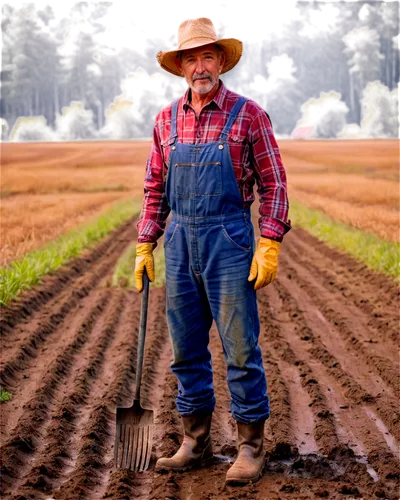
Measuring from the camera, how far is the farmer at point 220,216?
4.30 m

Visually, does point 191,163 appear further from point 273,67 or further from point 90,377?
point 273,67

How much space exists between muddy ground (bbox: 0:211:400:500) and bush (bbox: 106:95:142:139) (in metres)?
13.2

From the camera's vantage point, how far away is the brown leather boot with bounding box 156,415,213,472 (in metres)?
4.62

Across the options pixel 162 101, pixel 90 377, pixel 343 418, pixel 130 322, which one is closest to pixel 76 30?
pixel 162 101

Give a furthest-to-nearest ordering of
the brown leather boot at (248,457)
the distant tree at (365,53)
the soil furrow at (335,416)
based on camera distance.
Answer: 1. the distant tree at (365,53)
2. the soil furrow at (335,416)
3. the brown leather boot at (248,457)

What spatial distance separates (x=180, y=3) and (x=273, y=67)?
19.9 feet

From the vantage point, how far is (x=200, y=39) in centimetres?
429

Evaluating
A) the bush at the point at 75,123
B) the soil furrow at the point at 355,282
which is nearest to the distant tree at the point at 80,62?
the bush at the point at 75,123

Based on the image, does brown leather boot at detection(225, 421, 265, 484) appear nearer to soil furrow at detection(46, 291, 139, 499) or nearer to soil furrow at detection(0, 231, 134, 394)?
soil furrow at detection(46, 291, 139, 499)

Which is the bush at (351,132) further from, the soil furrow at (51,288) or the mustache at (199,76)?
the mustache at (199,76)

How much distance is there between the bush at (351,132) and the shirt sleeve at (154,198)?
16348 millimetres

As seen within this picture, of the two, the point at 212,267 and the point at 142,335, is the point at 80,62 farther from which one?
the point at 212,267

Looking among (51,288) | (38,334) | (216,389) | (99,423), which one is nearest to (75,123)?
(51,288)

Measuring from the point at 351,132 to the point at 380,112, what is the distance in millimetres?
1049
